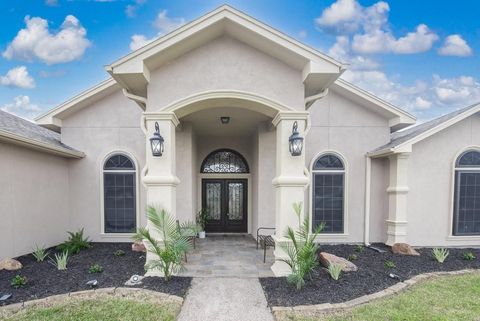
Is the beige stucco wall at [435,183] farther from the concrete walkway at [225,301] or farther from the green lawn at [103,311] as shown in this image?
the green lawn at [103,311]

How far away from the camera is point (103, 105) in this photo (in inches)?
296

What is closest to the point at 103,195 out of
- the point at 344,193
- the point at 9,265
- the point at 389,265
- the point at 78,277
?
the point at 9,265

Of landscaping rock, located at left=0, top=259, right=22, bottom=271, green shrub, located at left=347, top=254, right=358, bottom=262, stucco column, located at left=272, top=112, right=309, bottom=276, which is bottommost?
green shrub, located at left=347, top=254, right=358, bottom=262

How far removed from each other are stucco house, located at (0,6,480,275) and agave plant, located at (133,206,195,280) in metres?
0.35

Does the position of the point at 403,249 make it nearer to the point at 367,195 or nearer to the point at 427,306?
the point at 367,195

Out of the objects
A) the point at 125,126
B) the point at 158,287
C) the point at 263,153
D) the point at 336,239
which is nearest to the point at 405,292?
the point at 336,239

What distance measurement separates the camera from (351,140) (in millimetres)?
7434

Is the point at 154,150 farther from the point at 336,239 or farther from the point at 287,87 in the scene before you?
the point at 336,239

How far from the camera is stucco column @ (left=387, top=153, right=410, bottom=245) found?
6.66 metres

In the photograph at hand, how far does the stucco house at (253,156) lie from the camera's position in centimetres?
488

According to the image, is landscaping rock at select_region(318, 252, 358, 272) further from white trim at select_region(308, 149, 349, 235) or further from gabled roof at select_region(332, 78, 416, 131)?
gabled roof at select_region(332, 78, 416, 131)

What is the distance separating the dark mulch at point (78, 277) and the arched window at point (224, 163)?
414 cm

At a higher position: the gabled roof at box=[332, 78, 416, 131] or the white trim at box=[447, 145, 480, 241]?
the gabled roof at box=[332, 78, 416, 131]

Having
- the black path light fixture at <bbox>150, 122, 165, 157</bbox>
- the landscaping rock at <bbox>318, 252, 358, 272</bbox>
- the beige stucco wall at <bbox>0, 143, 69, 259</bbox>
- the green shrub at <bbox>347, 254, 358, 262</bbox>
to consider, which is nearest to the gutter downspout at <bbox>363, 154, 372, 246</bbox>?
the green shrub at <bbox>347, 254, 358, 262</bbox>
